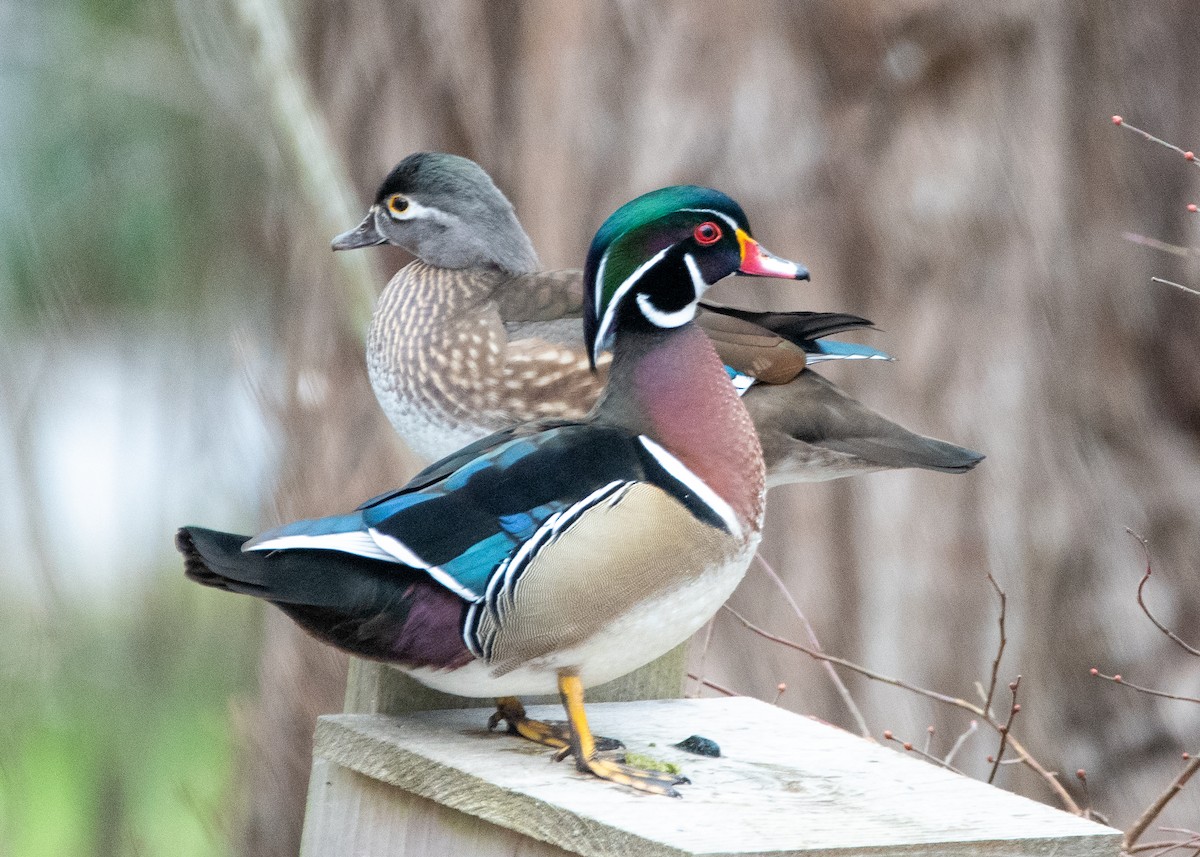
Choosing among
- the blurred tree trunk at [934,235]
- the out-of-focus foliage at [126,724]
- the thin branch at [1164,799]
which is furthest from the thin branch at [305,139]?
the thin branch at [1164,799]

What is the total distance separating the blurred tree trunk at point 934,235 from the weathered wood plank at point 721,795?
146 centimetres

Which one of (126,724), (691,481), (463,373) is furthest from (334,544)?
(126,724)

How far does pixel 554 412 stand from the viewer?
7.21 feet

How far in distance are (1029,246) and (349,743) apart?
220 centimetres

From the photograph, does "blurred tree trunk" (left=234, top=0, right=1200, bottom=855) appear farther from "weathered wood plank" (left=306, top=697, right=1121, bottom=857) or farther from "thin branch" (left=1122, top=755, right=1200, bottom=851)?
"weathered wood plank" (left=306, top=697, right=1121, bottom=857)

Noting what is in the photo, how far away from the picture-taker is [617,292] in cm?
175

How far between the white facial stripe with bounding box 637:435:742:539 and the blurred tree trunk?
1755 mm

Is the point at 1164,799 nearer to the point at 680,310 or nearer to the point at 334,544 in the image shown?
the point at 680,310

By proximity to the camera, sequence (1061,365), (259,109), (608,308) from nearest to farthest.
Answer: (608,308) → (259,109) → (1061,365)

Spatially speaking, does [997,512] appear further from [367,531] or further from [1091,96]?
[367,531]

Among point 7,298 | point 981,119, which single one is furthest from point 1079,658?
point 7,298

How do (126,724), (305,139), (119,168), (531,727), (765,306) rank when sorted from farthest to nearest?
(119,168) → (765,306) → (126,724) → (305,139) → (531,727)

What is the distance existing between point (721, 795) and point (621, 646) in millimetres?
218

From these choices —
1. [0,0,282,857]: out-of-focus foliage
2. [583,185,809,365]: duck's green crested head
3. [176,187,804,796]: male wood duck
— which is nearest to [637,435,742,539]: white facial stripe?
[176,187,804,796]: male wood duck
